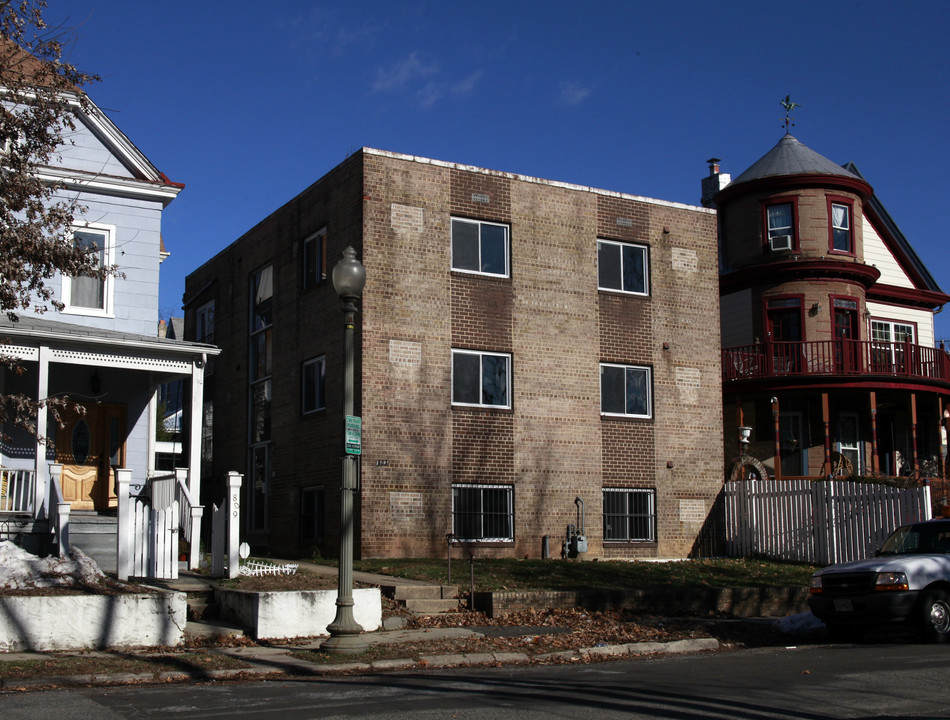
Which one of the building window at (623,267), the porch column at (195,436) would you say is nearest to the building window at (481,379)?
the building window at (623,267)

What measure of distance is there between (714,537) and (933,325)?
640 inches

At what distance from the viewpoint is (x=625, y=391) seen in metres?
24.2

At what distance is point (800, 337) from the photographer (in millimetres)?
31234

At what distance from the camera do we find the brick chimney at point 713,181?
36375 mm

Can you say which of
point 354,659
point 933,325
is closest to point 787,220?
point 933,325

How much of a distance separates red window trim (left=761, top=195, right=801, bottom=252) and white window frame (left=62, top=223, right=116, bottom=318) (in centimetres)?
1974

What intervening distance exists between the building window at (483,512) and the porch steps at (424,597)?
567 centimetres

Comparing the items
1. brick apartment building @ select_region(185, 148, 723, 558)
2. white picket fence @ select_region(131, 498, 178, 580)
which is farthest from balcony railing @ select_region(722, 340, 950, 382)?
white picket fence @ select_region(131, 498, 178, 580)

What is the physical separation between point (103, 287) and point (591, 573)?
34.5ft

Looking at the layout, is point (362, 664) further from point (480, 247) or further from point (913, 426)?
point (913, 426)

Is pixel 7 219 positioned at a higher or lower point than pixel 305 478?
higher

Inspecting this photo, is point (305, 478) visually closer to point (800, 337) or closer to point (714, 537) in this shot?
point (714, 537)

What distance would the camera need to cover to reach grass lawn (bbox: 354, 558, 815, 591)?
17406 mm

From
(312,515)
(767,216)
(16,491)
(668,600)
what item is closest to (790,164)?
(767,216)
